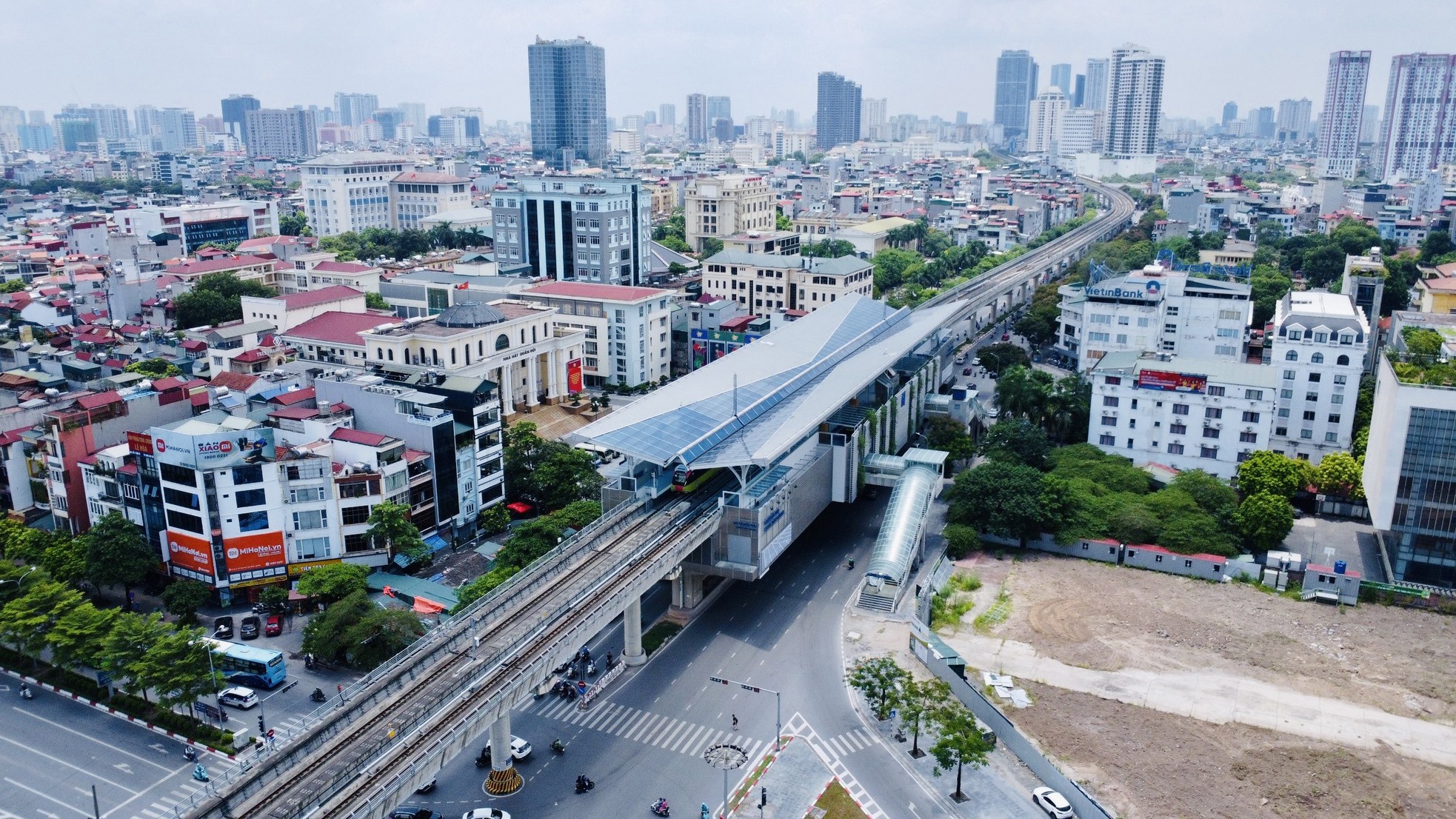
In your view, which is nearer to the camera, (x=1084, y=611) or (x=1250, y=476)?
(x=1084, y=611)

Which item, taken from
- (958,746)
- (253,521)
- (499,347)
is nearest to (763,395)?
(499,347)

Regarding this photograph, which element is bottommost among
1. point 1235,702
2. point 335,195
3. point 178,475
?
point 1235,702

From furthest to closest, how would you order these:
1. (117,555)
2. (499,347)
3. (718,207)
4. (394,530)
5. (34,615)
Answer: (718,207) → (499,347) → (394,530) → (117,555) → (34,615)

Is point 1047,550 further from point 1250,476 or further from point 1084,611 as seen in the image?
point 1250,476

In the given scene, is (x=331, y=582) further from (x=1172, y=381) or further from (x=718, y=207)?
(x=718, y=207)

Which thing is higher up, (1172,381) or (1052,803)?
(1172,381)

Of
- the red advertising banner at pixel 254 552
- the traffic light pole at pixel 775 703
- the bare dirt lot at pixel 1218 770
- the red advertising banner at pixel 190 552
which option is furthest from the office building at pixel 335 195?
the bare dirt lot at pixel 1218 770

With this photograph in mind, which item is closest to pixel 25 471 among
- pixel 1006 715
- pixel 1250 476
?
pixel 1006 715

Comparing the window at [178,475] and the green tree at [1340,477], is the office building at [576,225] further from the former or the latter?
the green tree at [1340,477]
